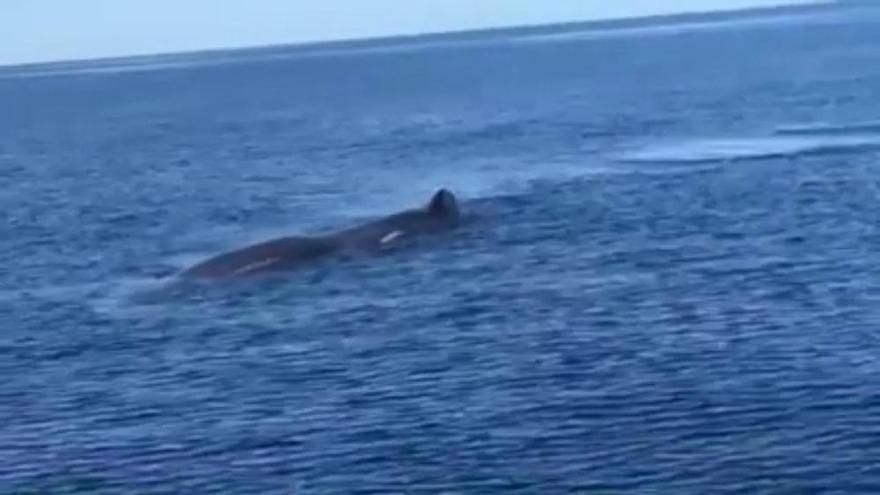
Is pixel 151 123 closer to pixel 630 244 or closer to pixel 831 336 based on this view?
pixel 630 244

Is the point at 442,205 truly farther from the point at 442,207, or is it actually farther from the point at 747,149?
the point at 747,149

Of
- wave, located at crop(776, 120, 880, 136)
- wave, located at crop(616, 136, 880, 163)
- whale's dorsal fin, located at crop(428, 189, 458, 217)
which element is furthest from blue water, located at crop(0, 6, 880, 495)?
wave, located at crop(776, 120, 880, 136)

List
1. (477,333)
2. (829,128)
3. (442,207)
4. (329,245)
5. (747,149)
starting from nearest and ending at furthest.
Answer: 1. (477,333)
2. (329,245)
3. (442,207)
4. (747,149)
5. (829,128)

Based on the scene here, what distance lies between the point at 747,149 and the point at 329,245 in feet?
111

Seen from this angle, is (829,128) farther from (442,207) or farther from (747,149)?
(442,207)

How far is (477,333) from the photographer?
43.8 m

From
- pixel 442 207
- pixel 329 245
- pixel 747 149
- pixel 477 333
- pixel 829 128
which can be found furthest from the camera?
pixel 829 128

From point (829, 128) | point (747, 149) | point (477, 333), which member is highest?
point (477, 333)

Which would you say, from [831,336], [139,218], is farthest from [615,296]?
[139,218]

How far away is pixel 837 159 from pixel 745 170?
3.69 m

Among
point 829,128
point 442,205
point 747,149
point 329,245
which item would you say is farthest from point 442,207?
point 829,128

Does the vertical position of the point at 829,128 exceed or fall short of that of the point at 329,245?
it falls short

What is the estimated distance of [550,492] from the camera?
1205 inches

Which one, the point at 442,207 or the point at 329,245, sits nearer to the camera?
the point at 329,245
